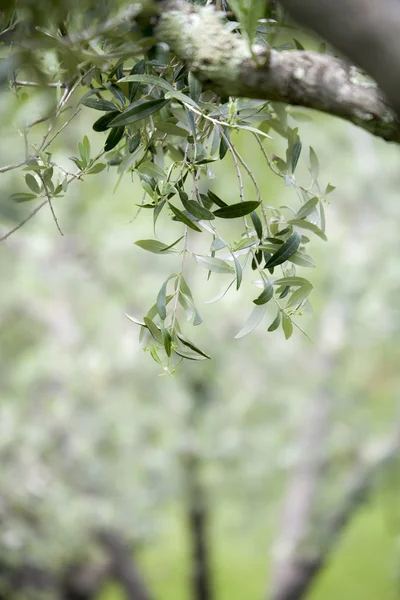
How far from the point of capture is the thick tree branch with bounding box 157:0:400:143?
0.66 metres

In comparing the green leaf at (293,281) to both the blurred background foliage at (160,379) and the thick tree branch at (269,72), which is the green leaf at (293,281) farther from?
the blurred background foliage at (160,379)

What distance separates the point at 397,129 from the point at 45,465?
415 centimetres

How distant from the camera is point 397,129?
25.6 inches

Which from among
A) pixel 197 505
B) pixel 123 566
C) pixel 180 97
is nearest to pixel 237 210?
pixel 180 97

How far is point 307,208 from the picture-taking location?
960mm

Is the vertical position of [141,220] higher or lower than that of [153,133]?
lower

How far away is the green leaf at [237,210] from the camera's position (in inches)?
33.4

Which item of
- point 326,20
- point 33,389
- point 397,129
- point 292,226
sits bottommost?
point 33,389

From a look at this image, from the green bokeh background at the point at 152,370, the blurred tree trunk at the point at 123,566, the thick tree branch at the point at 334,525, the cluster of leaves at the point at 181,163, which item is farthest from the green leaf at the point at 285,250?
the blurred tree trunk at the point at 123,566

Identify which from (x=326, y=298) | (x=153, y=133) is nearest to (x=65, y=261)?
(x=326, y=298)

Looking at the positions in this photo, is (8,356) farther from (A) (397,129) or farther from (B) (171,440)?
(A) (397,129)

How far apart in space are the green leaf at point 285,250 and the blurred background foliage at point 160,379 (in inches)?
118

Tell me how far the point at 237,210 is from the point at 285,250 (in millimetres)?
76

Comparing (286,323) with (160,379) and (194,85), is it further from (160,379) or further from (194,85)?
(160,379)
